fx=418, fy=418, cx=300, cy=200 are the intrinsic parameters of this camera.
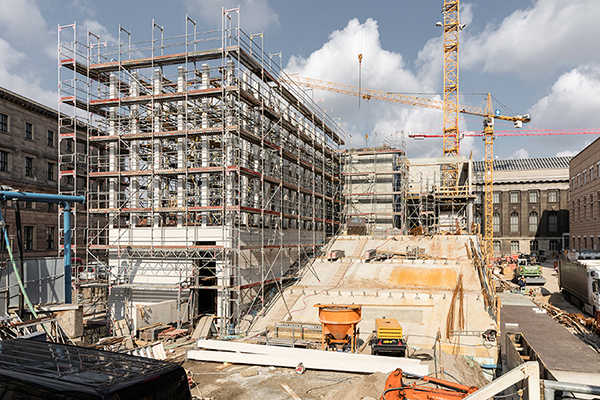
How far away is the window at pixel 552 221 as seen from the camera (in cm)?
7306

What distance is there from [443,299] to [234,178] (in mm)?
14222

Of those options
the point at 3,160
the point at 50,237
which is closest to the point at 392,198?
the point at 50,237

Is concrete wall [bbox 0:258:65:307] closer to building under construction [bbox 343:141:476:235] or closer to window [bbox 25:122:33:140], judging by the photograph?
window [bbox 25:122:33:140]

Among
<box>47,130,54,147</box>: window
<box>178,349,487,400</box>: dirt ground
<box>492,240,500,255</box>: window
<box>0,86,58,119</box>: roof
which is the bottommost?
<box>492,240,500,255</box>: window

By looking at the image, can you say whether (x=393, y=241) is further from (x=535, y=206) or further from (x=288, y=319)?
(x=535, y=206)

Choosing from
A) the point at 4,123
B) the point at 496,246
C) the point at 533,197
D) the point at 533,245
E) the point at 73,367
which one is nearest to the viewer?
the point at 73,367

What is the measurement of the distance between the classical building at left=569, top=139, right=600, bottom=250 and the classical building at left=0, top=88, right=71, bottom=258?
57.3m

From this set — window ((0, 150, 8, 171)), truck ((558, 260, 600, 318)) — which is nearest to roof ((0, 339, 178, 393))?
truck ((558, 260, 600, 318))

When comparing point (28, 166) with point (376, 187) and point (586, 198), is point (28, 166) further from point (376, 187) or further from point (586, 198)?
point (586, 198)

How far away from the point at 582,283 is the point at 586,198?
2820cm

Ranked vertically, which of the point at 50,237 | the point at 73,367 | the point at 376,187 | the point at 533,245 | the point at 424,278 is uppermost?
the point at 376,187

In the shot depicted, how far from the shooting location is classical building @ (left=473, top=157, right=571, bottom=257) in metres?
73.1

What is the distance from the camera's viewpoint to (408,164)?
53062mm

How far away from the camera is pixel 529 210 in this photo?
2953 inches
